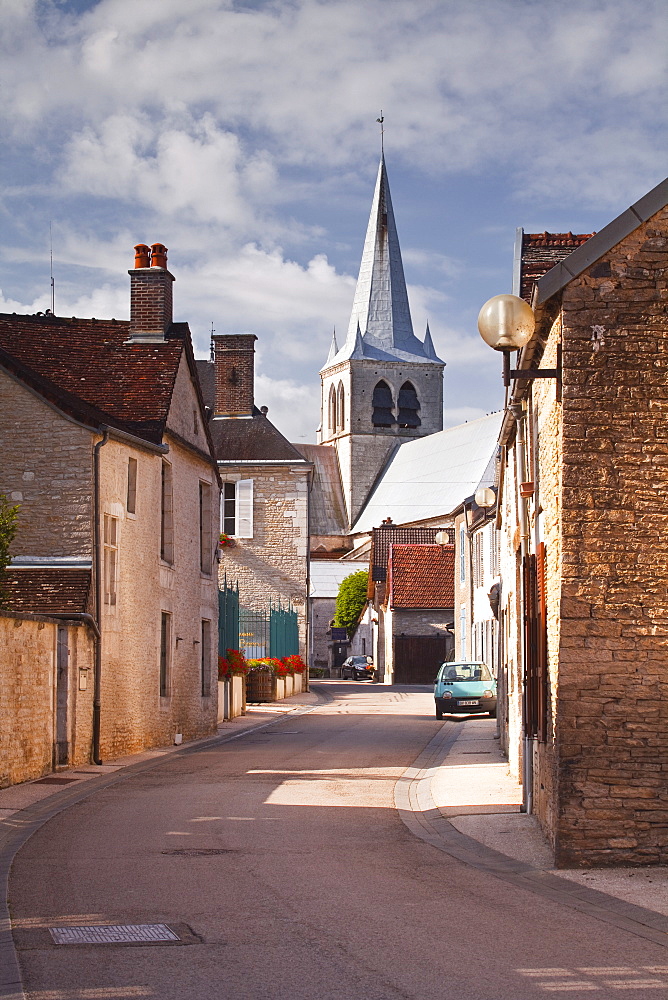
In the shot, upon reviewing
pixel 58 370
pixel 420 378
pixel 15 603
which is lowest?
pixel 15 603

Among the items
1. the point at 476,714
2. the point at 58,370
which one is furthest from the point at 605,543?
the point at 476,714

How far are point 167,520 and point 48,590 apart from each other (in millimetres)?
4761

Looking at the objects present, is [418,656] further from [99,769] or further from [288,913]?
[288,913]

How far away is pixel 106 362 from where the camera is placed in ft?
74.3

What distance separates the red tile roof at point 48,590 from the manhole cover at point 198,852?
7.86 metres

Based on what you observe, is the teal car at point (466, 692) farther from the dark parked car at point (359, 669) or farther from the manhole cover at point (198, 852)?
the dark parked car at point (359, 669)

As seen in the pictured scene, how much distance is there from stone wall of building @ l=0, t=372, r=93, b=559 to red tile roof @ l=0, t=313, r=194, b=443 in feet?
6.00

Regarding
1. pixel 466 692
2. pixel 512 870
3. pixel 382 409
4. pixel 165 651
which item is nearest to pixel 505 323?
pixel 512 870

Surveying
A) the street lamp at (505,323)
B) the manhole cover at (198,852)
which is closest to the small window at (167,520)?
the manhole cover at (198,852)

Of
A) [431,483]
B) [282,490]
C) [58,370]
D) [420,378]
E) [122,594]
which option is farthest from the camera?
[420,378]

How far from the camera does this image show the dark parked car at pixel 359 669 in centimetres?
6231

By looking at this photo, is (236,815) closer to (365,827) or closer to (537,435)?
(365,827)

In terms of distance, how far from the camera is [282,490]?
1763 inches

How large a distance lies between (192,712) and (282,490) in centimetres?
2180
